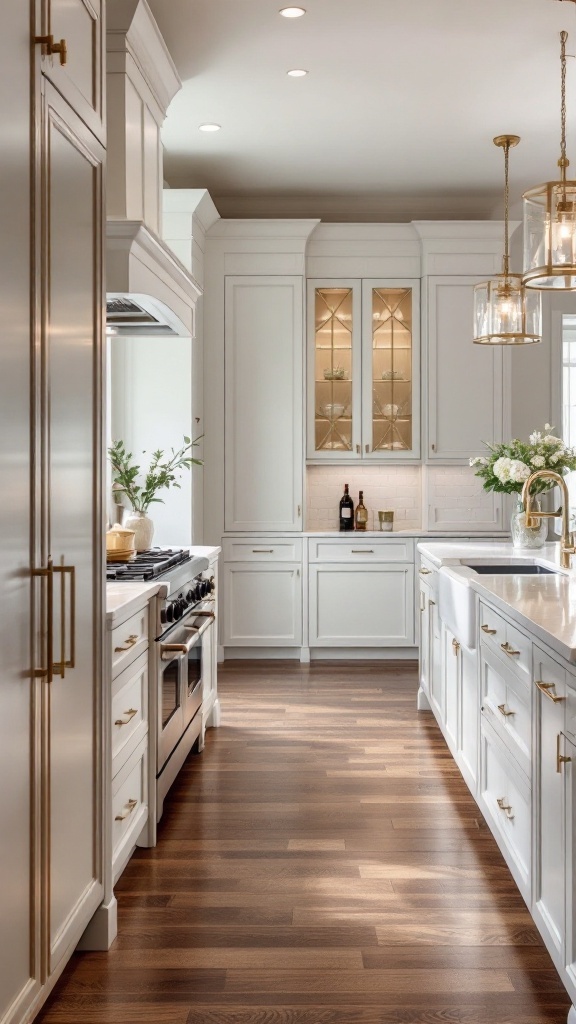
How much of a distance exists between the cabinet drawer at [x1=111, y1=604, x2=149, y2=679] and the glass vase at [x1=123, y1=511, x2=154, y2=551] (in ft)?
3.36

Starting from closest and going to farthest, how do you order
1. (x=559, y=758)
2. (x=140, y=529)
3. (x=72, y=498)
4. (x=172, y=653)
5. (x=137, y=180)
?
1. (x=559, y=758)
2. (x=72, y=498)
3. (x=172, y=653)
4. (x=137, y=180)
5. (x=140, y=529)

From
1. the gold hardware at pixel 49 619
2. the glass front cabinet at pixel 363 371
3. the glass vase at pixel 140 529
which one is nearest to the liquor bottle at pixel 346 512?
the glass front cabinet at pixel 363 371

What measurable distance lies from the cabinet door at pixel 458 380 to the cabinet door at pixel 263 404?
0.90 m

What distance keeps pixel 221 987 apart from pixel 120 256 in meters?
2.23

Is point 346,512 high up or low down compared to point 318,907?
up

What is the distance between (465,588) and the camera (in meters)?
3.42

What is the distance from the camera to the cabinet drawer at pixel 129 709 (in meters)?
2.63

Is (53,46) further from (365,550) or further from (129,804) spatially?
(365,550)

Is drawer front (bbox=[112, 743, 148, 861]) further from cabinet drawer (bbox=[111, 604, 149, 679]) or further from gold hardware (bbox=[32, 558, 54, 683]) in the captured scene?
gold hardware (bbox=[32, 558, 54, 683])

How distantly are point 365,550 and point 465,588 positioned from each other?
2.76m

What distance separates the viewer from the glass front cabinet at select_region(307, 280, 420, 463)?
6.28 m

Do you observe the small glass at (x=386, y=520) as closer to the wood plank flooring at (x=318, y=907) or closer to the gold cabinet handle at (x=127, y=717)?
the wood plank flooring at (x=318, y=907)

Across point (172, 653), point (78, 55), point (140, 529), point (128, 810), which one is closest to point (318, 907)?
point (128, 810)

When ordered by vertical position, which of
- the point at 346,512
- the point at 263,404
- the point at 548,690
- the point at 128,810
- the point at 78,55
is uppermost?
the point at 78,55
